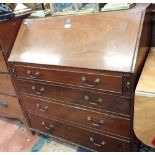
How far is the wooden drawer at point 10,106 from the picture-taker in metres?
1.98

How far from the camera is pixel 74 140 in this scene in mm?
1750

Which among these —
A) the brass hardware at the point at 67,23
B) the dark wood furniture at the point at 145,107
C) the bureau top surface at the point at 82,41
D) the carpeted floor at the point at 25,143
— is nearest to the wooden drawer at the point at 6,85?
the bureau top surface at the point at 82,41

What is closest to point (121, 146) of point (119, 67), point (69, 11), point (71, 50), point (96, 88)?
point (96, 88)

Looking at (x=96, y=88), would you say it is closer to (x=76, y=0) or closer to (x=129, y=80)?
(x=129, y=80)

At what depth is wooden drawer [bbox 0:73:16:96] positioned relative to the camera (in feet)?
6.06

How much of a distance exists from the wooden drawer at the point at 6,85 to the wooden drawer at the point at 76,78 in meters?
0.20

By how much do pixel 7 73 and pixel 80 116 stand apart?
0.78 metres

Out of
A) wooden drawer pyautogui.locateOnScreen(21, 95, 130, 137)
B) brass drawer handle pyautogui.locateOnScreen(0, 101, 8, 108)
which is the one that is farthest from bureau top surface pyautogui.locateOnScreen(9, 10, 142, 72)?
brass drawer handle pyautogui.locateOnScreen(0, 101, 8, 108)

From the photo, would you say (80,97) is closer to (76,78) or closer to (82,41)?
(76,78)

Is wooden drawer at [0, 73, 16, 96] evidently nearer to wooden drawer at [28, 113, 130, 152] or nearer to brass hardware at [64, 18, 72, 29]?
wooden drawer at [28, 113, 130, 152]

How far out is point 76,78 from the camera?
4.53 ft

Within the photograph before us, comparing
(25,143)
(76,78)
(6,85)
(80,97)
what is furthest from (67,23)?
(25,143)

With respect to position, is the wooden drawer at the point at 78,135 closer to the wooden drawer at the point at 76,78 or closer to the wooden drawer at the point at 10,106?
the wooden drawer at the point at 10,106

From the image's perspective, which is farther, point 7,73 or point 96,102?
point 7,73
